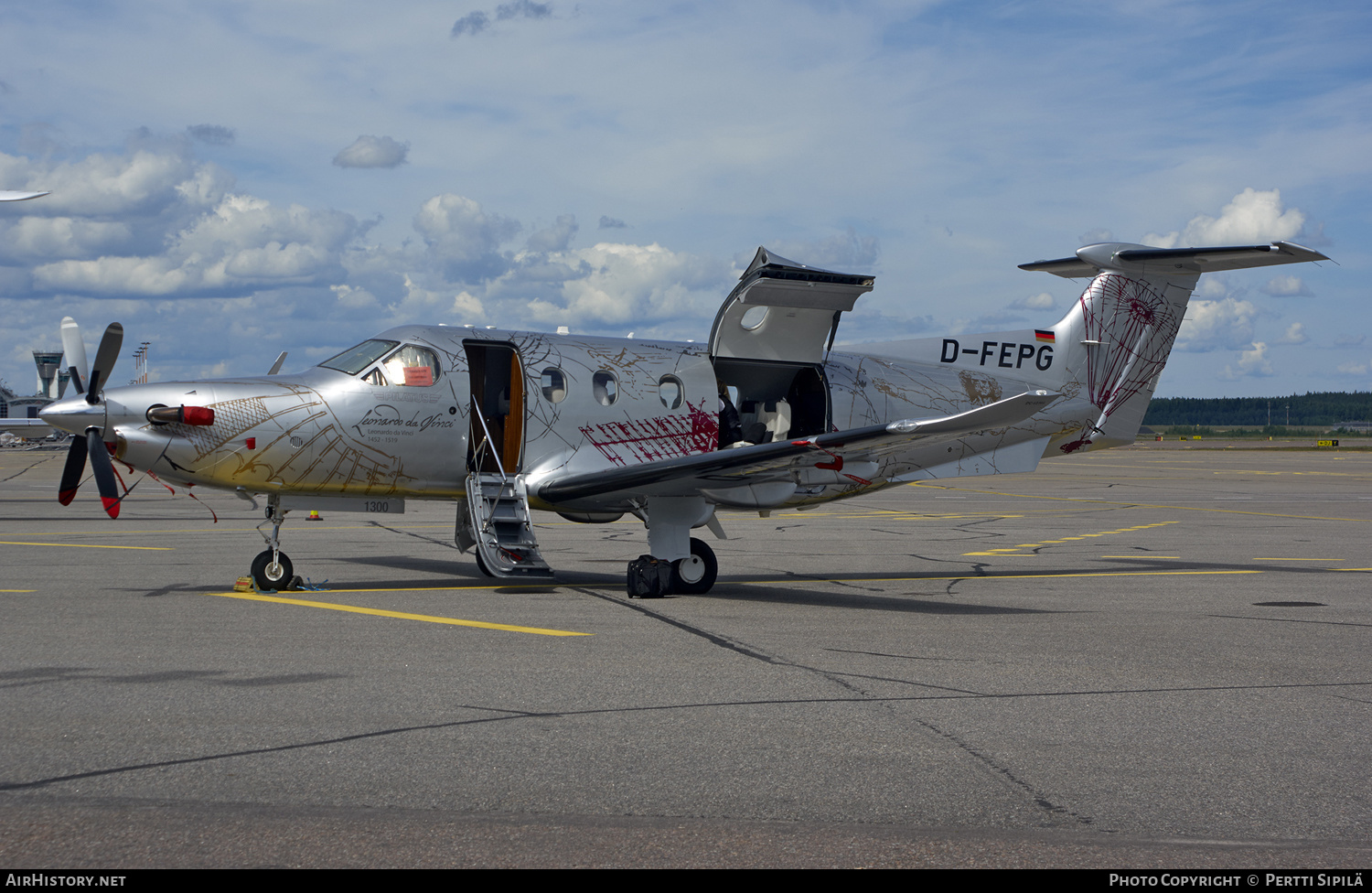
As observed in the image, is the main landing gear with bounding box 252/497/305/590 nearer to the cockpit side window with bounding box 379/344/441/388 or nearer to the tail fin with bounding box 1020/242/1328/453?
the cockpit side window with bounding box 379/344/441/388

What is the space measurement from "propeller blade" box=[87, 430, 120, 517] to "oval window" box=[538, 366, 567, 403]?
4.64m

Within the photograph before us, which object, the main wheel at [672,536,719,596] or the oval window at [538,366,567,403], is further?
the oval window at [538,366,567,403]

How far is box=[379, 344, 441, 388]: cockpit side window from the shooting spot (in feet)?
41.3

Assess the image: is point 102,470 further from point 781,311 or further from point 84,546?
point 781,311

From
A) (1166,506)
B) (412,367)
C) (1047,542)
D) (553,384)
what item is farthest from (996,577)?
(1166,506)

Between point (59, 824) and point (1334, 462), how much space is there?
63.8 m

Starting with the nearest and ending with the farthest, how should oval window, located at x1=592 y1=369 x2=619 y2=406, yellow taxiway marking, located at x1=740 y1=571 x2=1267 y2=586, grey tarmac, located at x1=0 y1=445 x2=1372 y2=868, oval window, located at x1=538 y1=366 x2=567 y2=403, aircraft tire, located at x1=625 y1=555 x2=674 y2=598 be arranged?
grey tarmac, located at x1=0 y1=445 x2=1372 y2=868 < aircraft tire, located at x1=625 y1=555 x2=674 y2=598 < oval window, located at x1=538 y1=366 x2=567 y2=403 < oval window, located at x1=592 y1=369 x2=619 y2=406 < yellow taxiway marking, located at x1=740 y1=571 x2=1267 y2=586

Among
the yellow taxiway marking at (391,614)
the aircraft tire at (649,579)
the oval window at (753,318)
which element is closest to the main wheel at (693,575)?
the aircraft tire at (649,579)

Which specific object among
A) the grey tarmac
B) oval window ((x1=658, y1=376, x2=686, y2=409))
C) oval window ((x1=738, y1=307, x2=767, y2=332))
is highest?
oval window ((x1=738, y1=307, x2=767, y2=332))

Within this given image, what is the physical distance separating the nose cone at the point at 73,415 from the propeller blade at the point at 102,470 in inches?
3.6

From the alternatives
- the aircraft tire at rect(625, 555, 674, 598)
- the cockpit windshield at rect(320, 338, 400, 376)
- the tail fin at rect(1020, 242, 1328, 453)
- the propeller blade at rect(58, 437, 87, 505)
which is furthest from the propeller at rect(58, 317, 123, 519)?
the tail fin at rect(1020, 242, 1328, 453)

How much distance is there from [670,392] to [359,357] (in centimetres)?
374

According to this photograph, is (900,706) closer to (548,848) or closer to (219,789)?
(548,848)
